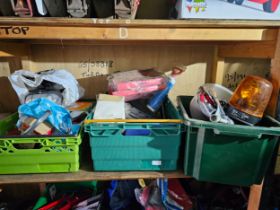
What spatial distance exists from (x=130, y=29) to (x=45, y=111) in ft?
1.31

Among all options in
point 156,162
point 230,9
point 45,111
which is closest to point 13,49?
point 45,111

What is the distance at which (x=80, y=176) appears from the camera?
0.71 metres

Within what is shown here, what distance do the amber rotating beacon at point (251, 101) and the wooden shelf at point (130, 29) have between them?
0.56 ft

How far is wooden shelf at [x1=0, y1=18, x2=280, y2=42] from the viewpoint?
62 centimetres

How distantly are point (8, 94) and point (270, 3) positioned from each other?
4.05 feet

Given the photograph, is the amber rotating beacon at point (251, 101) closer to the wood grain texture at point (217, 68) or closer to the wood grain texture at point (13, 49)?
the wood grain texture at point (217, 68)

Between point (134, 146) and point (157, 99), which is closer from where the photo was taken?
point (134, 146)

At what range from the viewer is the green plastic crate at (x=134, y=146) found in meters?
0.67

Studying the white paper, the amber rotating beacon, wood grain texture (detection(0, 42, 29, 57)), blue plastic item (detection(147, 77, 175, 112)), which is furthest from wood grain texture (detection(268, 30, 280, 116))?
wood grain texture (detection(0, 42, 29, 57))

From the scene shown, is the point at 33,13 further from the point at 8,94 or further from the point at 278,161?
the point at 278,161

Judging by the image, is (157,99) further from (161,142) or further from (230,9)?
(230,9)

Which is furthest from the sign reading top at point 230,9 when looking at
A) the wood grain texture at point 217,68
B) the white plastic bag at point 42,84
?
the white plastic bag at point 42,84

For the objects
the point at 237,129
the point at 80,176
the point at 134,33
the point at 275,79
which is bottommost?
the point at 80,176

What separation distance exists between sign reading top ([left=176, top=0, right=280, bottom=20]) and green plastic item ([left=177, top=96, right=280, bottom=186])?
1.16 feet
